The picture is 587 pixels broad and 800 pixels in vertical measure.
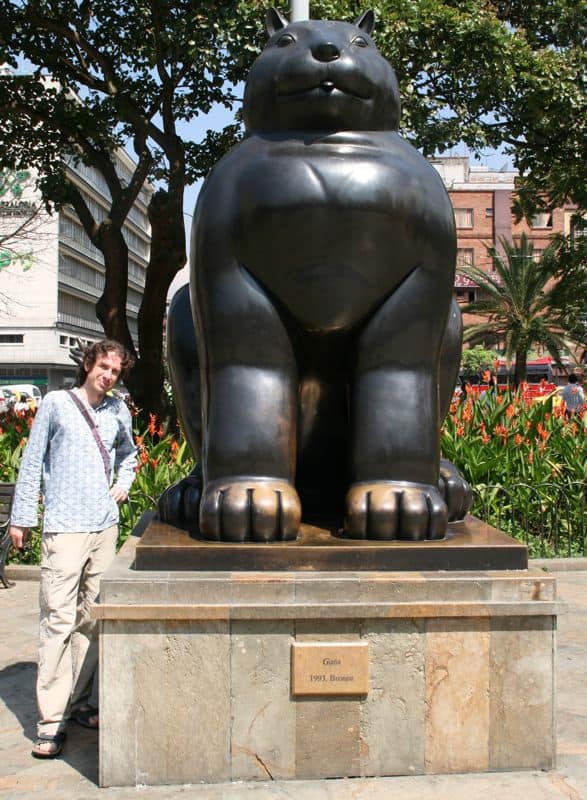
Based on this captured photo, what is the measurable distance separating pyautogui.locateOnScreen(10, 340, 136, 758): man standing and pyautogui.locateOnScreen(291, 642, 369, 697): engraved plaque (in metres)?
0.97

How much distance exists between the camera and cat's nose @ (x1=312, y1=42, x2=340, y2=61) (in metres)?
2.97

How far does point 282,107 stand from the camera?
10.1ft

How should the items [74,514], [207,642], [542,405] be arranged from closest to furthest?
[207,642] → [74,514] → [542,405]

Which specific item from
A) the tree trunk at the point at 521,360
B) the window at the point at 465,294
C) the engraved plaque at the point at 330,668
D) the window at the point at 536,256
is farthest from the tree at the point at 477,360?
the engraved plaque at the point at 330,668

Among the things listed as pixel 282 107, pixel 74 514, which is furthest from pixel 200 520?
pixel 282 107

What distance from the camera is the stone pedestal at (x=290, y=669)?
2762mm

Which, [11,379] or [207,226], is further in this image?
[11,379]

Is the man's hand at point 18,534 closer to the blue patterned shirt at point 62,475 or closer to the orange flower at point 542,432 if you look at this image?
the blue patterned shirt at point 62,475

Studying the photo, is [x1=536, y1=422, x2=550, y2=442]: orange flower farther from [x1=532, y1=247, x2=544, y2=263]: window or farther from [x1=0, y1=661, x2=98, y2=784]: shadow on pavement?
[x1=532, y1=247, x2=544, y2=263]: window

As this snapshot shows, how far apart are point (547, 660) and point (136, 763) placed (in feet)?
4.44

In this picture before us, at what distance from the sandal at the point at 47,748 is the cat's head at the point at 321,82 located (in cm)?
230

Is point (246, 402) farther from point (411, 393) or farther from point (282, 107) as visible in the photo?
point (282, 107)

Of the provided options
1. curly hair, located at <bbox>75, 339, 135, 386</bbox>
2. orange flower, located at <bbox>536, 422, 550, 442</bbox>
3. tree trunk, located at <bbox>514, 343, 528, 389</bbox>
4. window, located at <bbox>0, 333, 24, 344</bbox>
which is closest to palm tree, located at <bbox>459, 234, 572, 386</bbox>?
tree trunk, located at <bbox>514, 343, 528, 389</bbox>

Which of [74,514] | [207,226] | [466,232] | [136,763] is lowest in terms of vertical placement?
[136,763]
